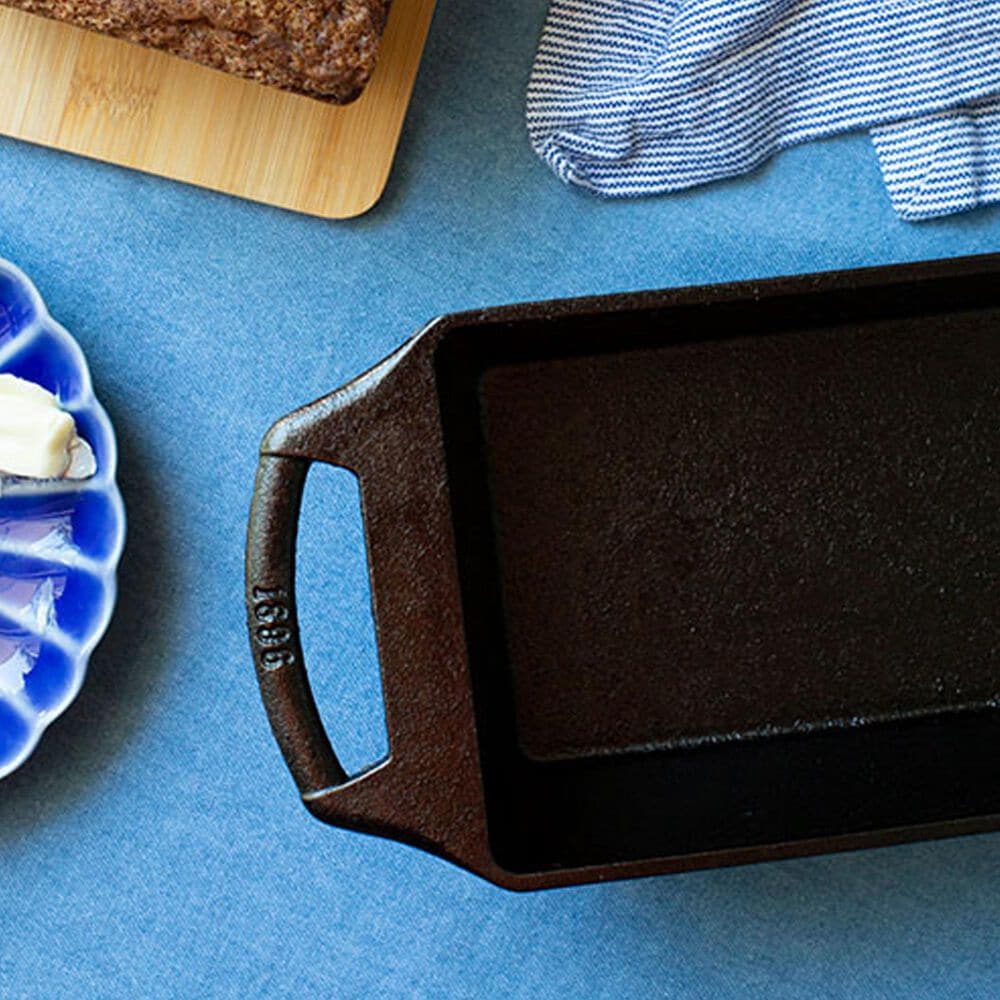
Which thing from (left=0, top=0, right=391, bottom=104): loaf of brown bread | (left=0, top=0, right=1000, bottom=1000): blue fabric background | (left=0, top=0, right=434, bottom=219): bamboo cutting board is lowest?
(left=0, top=0, right=1000, bottom=1000): blue fabric background

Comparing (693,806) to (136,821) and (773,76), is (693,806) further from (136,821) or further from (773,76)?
(773,76)

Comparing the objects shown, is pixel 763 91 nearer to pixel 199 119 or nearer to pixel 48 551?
pixel 199 119

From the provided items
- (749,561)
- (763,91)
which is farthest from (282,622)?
(763,91)

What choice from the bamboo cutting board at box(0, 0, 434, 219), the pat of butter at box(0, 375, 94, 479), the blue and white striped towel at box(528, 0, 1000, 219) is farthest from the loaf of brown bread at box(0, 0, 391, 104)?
the pat of butter at box(0, 375, 94, 479)

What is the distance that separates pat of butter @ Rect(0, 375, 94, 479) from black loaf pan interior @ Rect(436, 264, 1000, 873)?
0.92 ft

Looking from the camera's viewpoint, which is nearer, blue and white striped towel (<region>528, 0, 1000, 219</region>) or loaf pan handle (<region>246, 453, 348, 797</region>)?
loaf pan handle (<region>246, 453, 348, 797</region>)

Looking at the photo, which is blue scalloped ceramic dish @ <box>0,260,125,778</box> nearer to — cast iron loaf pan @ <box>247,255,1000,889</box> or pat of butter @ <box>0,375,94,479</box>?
pat of butter @ <box>0,375,94,479</box>

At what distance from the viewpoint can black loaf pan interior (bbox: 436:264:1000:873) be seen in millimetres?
849

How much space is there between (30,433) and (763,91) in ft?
1.83

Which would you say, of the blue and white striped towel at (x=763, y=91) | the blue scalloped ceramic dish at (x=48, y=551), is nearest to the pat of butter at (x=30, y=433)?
the blue scalloped ceramic dish at (x=48, y=551)

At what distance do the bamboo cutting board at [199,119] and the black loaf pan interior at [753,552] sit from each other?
195 mm

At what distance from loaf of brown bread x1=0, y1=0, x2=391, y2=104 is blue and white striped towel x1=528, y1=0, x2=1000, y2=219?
0.14 m

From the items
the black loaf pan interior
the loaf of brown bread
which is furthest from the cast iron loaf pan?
the loaf of brown bread

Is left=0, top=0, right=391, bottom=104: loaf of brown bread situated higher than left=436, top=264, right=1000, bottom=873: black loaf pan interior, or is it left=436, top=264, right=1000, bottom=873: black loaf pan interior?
left=0, top=0, right=391, bottom=104: loaf of brown bread
